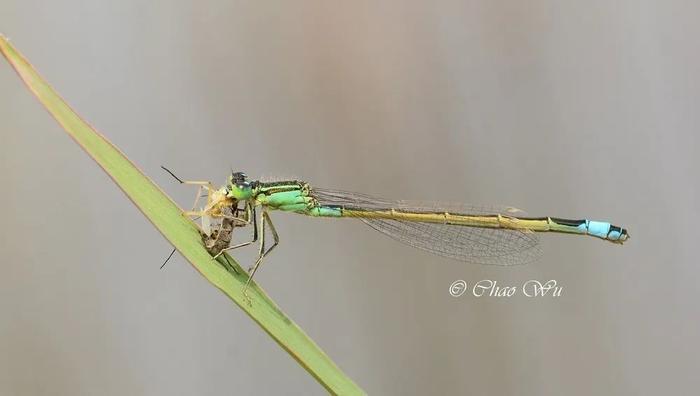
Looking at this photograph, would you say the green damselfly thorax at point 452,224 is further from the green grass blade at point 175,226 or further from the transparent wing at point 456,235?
the green grass blade at point 175,226

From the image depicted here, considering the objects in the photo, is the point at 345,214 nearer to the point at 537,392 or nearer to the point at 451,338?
the point at 451,338

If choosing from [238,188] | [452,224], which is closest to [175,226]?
[238,188]

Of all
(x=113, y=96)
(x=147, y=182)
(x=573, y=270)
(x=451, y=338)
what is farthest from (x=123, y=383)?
(x=573, y=270)

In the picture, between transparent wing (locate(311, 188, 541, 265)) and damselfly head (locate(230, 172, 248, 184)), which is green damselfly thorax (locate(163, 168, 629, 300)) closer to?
transparent wing (locate(311, 188, 541, 265))

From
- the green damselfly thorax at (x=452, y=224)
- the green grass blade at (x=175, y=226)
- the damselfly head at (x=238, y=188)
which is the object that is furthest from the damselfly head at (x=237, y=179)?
the green grass blade at (x=175, y=226)

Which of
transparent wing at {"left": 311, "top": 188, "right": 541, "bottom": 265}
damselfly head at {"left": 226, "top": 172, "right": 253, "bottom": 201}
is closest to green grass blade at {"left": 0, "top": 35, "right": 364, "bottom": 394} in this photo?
damselfly head at {"left": 226, "top": 172, "right": 253, "bottom": 201}

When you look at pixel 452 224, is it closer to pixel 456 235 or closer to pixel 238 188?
pixel 456 235
